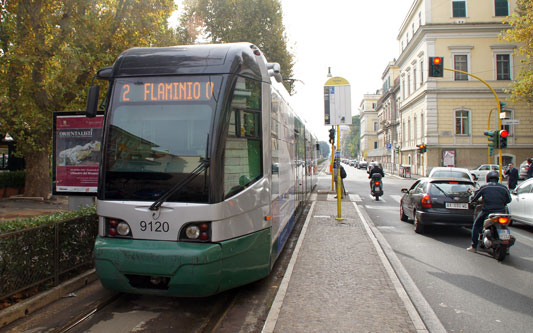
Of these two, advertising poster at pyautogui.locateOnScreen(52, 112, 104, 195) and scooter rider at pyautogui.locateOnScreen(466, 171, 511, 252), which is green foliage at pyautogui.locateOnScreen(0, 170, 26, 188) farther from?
scooter rider at pyautogui.locateOnScreen(466, 171, 511, 252)

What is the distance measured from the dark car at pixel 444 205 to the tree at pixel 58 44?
30.4ft

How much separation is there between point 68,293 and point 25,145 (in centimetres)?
1153

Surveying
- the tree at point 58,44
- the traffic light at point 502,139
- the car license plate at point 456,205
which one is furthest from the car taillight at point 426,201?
the traffic light at point 502,139

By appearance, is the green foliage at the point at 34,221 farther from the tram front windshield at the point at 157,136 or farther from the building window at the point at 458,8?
the building window at the point at 458,8

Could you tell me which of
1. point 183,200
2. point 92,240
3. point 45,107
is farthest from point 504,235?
point 45,107

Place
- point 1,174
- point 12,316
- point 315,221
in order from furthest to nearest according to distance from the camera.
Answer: point 1,174 → point 315,221 → point 12,316

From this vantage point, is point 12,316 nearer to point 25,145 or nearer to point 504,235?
point 504,235

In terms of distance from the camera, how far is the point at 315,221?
1168 cm

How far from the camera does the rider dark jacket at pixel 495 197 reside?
7.65m

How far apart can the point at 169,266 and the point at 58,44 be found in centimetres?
992

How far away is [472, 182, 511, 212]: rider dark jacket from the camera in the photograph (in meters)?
7.65

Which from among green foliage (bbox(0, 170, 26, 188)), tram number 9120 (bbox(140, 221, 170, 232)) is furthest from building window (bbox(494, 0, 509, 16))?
tram number 9120 (bbox(140, 221, 170, 232))

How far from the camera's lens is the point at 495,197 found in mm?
7676

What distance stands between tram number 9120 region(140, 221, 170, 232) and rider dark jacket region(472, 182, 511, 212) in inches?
240
